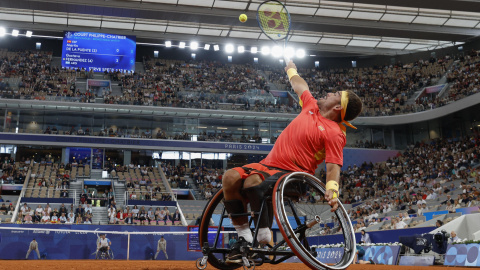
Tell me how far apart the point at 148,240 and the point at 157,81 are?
27.0 metres

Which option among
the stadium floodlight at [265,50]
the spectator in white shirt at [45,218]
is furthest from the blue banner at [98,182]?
the stadium floodlight at [265,50]

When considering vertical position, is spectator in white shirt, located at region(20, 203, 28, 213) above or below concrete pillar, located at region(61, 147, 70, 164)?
below

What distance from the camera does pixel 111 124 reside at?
38.0 metres

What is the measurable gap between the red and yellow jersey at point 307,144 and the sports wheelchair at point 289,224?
0.20 meters

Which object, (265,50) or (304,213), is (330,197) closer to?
(304,213)

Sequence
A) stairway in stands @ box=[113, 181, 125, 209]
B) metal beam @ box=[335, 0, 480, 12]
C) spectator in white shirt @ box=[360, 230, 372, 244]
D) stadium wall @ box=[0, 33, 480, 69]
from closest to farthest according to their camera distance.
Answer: spectator in white shirt @ box=[360, 230, 372, 244], stairway in stands @ box=[113, 181, 125, 209], metal beam @ box=[335, 0, 480, 12], stadium wall @ box=[0, 33, 480, 69]

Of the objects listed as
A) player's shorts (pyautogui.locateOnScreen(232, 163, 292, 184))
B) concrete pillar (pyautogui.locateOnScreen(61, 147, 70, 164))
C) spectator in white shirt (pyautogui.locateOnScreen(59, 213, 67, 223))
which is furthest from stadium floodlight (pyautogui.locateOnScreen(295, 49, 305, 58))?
player's shorts (pyautogui.locateOnScreen(232, 163, 292, 184))

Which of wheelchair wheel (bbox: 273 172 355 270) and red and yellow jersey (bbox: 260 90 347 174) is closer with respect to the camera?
wheelchair wheel (bbox: 273 172 355 270)

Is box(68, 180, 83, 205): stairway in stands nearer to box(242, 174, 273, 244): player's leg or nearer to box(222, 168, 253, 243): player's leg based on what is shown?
box(222, 168, 253, 243): player's leg

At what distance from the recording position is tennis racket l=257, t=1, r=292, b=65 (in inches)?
263

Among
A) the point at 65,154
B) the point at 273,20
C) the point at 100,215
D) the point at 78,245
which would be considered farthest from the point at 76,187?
the point at 273,20

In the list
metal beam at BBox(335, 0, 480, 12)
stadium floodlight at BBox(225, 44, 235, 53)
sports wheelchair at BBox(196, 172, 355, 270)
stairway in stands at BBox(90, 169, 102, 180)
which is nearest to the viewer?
sports wheelchair at BBox(196, 172, 355, 270)

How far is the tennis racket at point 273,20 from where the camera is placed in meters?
6.67

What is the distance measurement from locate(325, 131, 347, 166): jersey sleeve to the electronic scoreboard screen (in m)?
38.9
